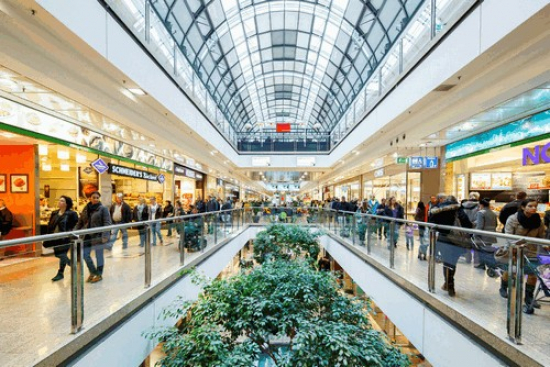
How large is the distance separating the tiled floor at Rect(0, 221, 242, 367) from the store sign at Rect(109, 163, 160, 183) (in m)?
6.25

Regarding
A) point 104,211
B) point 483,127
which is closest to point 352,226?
point 483,127

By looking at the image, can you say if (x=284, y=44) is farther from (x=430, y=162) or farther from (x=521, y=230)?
(x=521, y=230)

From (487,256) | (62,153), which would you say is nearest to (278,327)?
(487,256)

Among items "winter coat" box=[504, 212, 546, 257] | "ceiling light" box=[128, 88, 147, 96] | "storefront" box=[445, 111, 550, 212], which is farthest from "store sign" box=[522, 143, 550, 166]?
"ceiling light" box=[128, 88, 147, 96]

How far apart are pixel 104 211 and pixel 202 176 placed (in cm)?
1385

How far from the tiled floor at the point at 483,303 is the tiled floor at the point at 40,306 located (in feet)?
13.2

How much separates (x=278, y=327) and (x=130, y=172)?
8.63 metres

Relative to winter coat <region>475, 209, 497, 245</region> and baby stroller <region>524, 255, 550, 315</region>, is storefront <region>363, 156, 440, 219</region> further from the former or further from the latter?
baby stroller <region>524, 255, 550, 315</region>

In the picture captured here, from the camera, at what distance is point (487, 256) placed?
3.33m

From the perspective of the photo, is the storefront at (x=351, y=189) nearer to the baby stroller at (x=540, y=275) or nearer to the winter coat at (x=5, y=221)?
the baby stroller at (x=540, y=275)

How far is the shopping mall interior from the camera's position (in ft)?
9.53

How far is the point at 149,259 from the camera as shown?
444 centimetres

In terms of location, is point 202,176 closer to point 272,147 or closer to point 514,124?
point 272,147

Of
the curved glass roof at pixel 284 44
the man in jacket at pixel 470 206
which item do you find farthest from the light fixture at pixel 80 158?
the man in jacket at pixel 470 206
